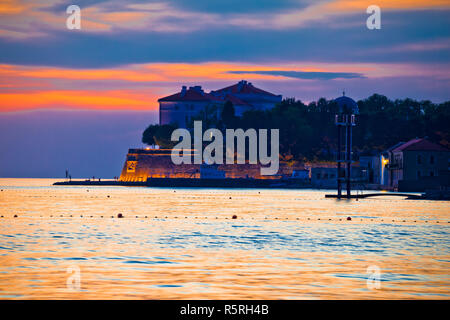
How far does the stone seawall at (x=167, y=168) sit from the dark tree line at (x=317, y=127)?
298 cm

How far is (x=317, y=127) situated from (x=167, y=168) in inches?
1324

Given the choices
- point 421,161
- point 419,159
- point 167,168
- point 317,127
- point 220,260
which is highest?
point 317,127

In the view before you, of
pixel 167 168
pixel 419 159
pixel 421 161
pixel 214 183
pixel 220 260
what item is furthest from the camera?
pixel 167 168

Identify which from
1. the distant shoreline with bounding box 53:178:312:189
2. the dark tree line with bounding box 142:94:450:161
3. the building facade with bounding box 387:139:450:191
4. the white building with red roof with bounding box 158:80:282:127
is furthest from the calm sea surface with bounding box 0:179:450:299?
the white building with red roof with bounding box 158:80:282:127

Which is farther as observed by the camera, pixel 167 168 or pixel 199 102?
pixel 199 102

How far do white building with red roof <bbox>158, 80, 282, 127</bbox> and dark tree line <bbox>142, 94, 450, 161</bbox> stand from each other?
4.00 m

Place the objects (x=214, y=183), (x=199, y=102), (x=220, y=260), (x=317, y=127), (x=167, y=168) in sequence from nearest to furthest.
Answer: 1. (x=220, y=260)
2. (x=214, y=183)
3. (x=167, y=168)
4. (x=199, y=102)
5. (x=317, y=127)

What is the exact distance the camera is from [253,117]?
148 meters

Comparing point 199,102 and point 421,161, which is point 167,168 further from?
point 421,161

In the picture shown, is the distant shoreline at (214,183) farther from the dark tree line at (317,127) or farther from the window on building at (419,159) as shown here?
the window on building at (419,159)

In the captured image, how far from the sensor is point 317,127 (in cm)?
15600

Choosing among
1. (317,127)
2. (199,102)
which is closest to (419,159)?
(317,127)

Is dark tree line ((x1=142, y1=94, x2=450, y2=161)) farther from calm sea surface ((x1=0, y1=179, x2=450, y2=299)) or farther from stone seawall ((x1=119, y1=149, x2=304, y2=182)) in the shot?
calm sea surface ((x1=0, y1=179, x2=450, y2=299))

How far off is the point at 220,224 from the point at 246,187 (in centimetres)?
10376
